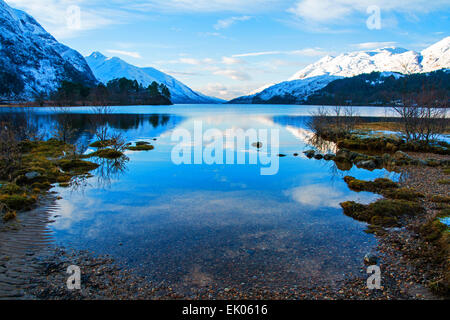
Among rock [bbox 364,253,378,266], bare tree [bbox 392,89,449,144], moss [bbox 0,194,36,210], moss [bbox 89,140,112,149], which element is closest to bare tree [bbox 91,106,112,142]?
moss [bbox 89,140,112,149]

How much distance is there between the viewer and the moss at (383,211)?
13.9 metres

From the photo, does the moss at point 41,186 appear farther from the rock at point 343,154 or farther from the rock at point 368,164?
the rock at point 343,154

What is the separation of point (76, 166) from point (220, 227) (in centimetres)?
1792

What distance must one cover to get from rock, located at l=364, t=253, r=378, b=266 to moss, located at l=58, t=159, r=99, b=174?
21875 mm

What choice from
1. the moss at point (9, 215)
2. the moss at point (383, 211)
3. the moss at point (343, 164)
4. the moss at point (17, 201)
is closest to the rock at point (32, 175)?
the moss at point (17, 201)

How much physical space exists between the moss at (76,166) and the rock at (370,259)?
861 inches

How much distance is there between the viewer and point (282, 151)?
123ft

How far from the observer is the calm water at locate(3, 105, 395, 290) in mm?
9867

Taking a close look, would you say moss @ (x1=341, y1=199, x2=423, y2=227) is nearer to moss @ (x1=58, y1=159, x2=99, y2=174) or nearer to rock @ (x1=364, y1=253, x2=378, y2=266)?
rock @ (x1=364, y1=253, x2=378, y2=266)

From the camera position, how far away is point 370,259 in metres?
10.3

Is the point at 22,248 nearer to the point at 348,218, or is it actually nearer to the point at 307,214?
the point at 307,214
